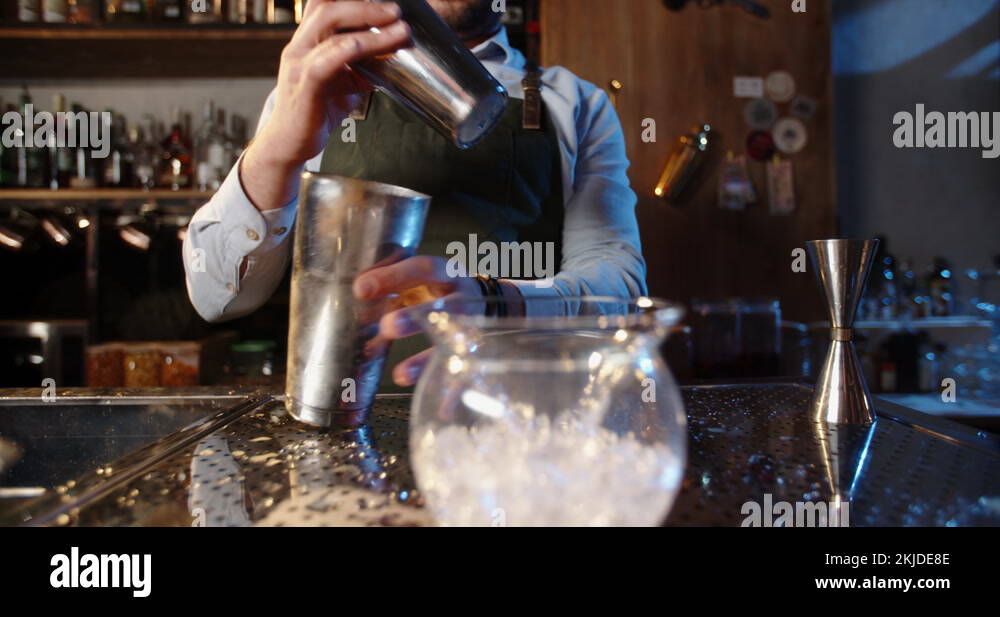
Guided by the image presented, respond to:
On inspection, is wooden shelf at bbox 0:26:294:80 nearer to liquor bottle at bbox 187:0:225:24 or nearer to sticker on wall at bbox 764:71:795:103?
liquor bottle at bbox 187:0:225:24

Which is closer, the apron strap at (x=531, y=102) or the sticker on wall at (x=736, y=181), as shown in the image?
the apron strap at (x=531, y=102)

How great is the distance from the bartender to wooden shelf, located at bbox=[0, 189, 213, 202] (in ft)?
4.01

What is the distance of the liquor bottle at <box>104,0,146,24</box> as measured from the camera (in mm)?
2676

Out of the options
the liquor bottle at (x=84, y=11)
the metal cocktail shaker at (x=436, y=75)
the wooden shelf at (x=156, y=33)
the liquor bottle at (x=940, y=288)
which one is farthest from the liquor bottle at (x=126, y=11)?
the liquor bottle at (x=940, y=288)

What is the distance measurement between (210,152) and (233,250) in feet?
6.23

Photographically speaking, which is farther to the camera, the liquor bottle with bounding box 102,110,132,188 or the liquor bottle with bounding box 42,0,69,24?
the liquor bottle with bounding box 102,110,132,188

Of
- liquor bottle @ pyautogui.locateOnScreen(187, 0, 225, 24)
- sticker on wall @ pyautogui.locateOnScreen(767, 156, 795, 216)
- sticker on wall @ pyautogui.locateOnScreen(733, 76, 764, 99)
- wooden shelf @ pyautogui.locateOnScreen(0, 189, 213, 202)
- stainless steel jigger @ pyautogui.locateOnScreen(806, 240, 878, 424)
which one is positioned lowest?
stainless steel jigger @ pyautogui.locateOnScreen(806, 240, 878, 424)

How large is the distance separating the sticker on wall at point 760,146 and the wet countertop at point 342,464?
2292 millimetres

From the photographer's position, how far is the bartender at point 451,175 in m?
0.98

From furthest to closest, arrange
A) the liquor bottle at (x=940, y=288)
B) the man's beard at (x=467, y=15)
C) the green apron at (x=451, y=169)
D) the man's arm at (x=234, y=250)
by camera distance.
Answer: the liquor bottle at (x=940, y=288), the green apron at (x=451, y=169), the man's beard at (x=467, y=15), the man's arm at (x=234, y=250)

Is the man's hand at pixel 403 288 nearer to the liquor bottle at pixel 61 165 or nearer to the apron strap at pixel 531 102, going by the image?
the apron strap at pixel 531 102

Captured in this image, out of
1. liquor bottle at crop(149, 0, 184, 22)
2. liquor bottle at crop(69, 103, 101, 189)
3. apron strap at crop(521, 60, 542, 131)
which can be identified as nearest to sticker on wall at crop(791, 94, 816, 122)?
apron strap at crop(521, 60, 542, 131)

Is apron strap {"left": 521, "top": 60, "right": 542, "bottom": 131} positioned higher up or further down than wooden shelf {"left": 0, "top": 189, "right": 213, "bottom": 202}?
higher up
